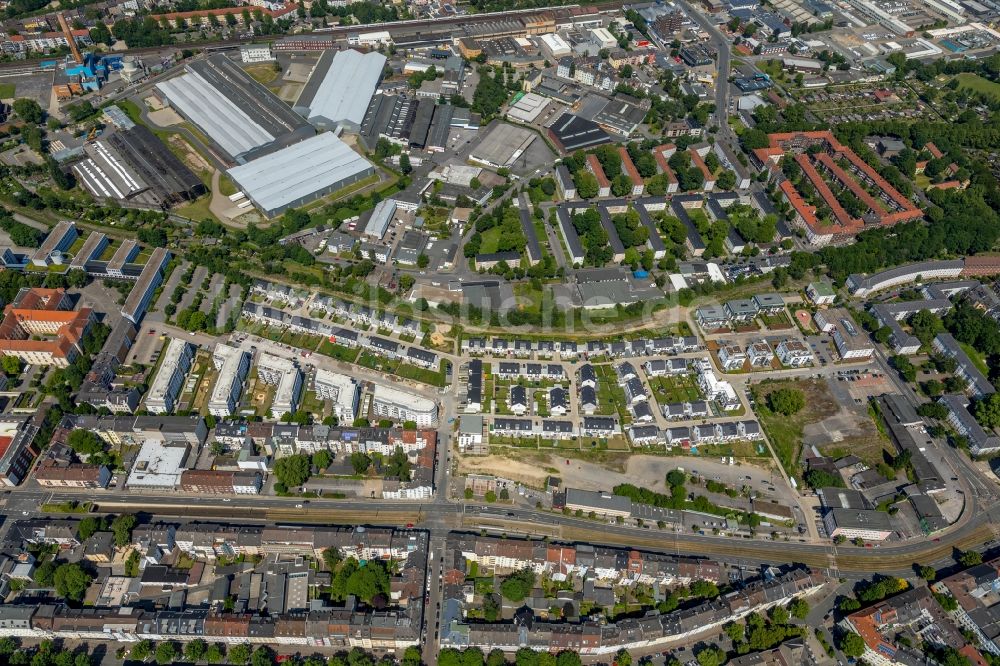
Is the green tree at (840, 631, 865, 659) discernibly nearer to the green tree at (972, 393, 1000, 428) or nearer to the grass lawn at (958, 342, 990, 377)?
the green tree at (972, 393, 1000, 428)

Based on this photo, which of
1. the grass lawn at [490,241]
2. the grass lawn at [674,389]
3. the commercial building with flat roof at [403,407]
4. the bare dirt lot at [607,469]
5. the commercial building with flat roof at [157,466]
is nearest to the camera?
the commercial building with flat roof at [157,466]

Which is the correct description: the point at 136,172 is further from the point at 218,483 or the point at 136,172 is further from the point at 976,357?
the point at 976,357

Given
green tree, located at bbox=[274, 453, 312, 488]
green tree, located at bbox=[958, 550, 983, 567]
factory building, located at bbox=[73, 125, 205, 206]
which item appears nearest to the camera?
green tree, located at bbox=[958, 550, 983, 567]

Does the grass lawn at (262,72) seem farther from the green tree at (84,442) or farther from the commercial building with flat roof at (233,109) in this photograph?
the green tree at (84,442)

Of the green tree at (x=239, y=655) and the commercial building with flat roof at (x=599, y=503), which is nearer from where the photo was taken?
the green tree at (x=239, y=655)

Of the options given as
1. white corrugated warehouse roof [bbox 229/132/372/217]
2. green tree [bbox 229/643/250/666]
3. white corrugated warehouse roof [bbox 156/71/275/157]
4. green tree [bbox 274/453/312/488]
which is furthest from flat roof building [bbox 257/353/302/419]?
white corrugated warehouse roof [bbox 156/71/275/157]

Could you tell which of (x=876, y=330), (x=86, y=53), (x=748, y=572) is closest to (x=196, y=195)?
(x=86, y=53)

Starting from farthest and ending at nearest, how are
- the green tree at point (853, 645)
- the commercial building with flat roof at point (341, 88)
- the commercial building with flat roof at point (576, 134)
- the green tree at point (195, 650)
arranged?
the commercial building with flat roof at point (341, 88)
the commercial building with flat roof at point (576, 134)
the green tree at point (853, 645)
the green tree at point (195, 650)

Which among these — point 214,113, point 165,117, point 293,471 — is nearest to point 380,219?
point 293,471

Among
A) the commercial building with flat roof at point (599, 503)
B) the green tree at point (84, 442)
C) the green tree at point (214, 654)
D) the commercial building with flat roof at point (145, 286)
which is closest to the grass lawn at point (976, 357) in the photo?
the commercial building with flat roof at point (599, 503)

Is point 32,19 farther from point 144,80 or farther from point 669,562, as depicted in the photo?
point 669,562
